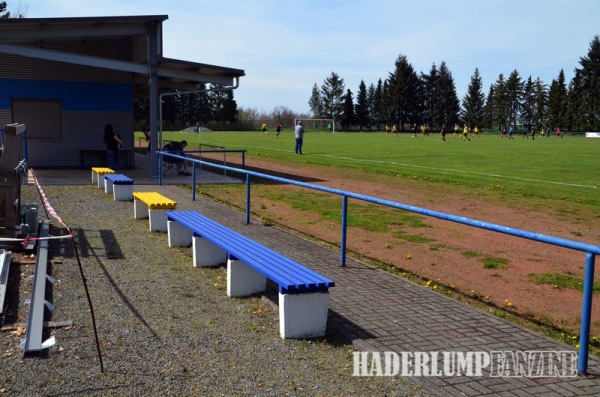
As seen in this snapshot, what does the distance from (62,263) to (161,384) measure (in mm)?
3971

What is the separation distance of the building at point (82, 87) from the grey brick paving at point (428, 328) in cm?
1273

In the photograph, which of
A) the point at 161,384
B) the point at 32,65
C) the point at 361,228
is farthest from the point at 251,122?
the point at 161,384

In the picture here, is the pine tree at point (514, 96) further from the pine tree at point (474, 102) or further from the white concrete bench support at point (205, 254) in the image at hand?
the white concrete bench support at point (205, 254)

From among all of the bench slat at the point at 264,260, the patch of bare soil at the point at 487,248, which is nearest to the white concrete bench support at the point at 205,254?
the bench slat at the point at 264,260

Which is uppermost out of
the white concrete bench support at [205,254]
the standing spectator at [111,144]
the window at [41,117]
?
the window at [41,117]

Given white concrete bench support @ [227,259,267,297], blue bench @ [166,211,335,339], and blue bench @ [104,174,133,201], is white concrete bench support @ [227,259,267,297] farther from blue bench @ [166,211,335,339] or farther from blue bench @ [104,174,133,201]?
blue bench @ [104,174,133,201]

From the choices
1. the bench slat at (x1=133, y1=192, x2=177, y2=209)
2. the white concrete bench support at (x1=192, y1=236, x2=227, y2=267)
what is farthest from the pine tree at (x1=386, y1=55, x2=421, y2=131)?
the white concrete bench support at (x1=192, y1=236, x2=227, y2=267)

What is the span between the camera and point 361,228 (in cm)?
1089

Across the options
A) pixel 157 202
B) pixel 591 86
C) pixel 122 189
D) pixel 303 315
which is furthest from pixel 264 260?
pixel 591 86

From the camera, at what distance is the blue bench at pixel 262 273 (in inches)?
202

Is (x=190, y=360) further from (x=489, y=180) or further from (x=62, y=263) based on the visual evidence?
(x=489, y=180)

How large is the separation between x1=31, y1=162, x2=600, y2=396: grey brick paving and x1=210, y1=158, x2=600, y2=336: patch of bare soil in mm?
581

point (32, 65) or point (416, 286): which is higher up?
point (32, 65)

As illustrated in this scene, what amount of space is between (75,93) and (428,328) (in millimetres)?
18365
